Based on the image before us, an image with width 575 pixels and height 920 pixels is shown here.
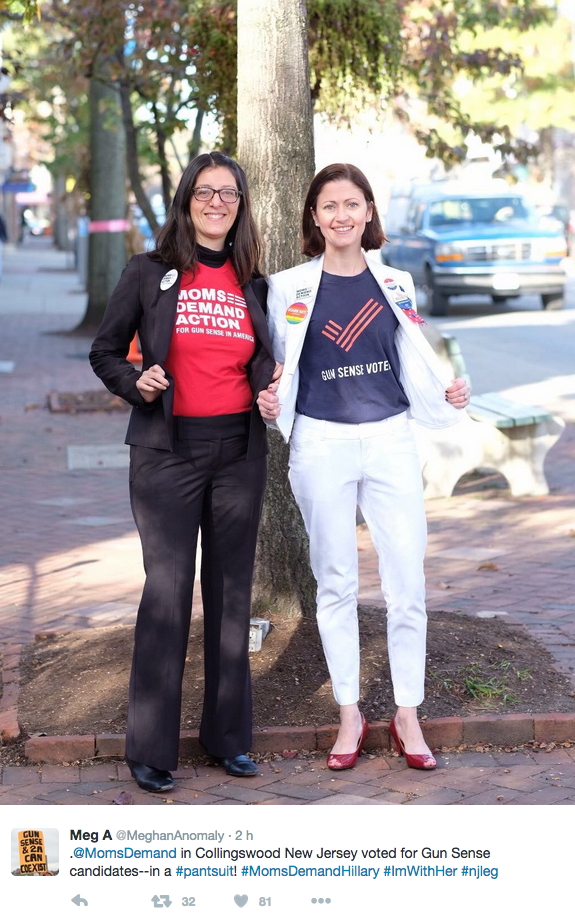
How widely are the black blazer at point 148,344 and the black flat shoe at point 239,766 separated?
989mm

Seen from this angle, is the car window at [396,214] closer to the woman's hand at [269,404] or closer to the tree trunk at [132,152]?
the tree trunk at [132,152]

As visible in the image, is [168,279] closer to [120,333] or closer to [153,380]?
[120,333]

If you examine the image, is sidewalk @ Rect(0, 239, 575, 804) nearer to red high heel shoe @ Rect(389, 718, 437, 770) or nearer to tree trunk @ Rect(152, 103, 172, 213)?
red high heel shoe @ Rect(389, 718, 437, 770)

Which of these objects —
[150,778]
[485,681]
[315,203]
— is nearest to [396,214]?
[485,681]

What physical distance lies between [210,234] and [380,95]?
438 cm

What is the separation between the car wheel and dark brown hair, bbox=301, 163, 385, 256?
64.3ft

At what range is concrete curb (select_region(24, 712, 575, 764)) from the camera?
4.34 meters

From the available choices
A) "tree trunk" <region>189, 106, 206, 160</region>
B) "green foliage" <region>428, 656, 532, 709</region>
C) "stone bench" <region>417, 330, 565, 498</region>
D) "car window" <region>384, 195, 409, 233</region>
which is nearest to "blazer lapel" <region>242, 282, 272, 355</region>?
"green foliage" <region>428, 656, 532, 709</region>

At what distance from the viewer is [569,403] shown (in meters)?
12.7

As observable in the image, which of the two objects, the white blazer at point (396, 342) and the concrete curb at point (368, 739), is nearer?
the white blazer at point (396, 342)

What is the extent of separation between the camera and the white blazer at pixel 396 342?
3986 mm

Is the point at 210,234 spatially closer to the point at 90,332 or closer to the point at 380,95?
the point at 380,95

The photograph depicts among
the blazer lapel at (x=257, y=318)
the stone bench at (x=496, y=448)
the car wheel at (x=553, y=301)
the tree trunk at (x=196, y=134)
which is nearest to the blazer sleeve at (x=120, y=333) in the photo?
the blazer lapel at (x=257, y=318)
